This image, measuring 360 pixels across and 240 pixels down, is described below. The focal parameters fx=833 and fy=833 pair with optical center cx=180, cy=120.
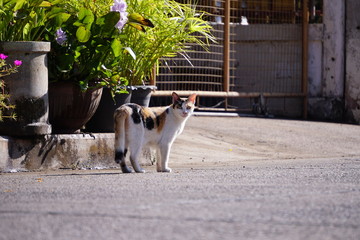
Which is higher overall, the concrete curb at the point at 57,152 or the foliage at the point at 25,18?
the foliage at the point at 25,18

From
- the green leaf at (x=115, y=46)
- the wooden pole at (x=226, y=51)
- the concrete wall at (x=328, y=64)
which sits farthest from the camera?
the concrete wall at (x=328, y=64)

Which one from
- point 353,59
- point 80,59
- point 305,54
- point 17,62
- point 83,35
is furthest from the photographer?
point 305,54

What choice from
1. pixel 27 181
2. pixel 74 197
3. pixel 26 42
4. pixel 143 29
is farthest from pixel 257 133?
pixel 74 197

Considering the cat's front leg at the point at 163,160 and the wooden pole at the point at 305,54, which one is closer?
the cat's front leg at the point at 163,160

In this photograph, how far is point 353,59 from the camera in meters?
15.7

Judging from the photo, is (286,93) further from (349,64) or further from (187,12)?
(187,12)

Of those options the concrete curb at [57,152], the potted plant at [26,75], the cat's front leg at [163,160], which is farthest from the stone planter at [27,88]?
the cat's front leg at [163,160]

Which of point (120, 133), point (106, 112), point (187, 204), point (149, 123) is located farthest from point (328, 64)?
point (187, 204)

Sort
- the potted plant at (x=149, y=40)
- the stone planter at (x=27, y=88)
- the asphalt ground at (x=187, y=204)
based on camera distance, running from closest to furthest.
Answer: the asphalt ground at (x=187, y=204), the stone planter at (x=27, y=88), the potted plant at (x=149, y=40)

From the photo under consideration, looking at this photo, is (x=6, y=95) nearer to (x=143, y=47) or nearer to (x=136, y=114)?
(x=136, y=114)

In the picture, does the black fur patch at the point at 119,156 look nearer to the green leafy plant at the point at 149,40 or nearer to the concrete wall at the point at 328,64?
the green leafy plant at the point at 149,40

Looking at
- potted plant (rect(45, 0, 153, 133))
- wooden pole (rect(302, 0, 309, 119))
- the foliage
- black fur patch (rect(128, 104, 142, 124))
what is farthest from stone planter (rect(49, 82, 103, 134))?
wooden pole (rect(302, 0, 309, 119))

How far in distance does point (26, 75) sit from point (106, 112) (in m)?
1.38

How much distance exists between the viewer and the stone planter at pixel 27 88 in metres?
8.73
